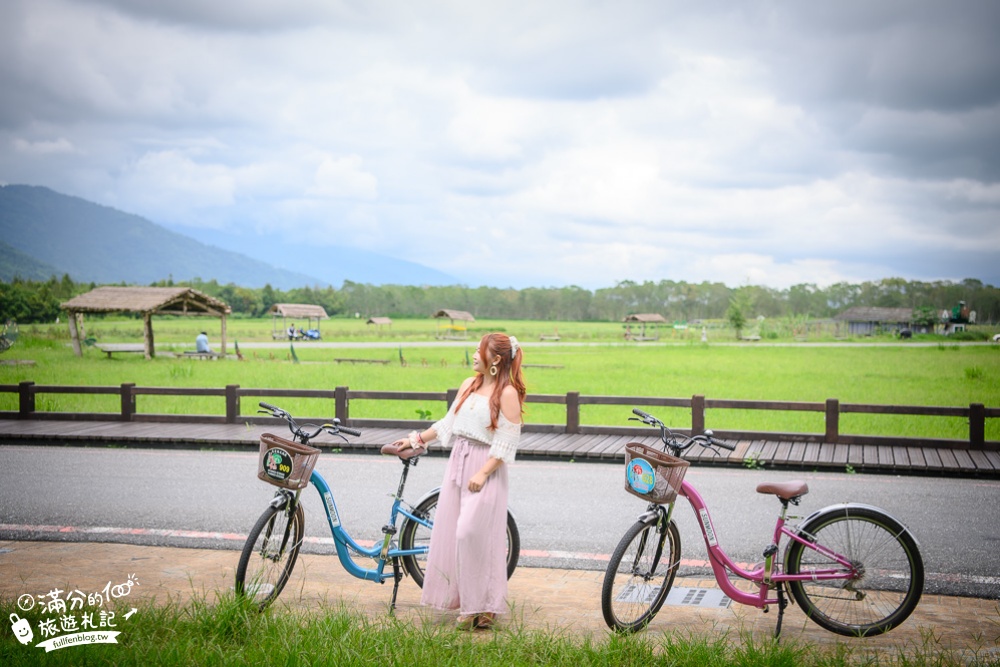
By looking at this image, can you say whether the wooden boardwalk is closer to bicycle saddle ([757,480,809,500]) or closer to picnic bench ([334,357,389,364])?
bicycle saddle ([757,480,809,500])

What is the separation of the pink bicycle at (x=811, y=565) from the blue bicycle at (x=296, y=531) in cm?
83

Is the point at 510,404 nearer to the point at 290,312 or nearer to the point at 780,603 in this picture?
the point at 780,603

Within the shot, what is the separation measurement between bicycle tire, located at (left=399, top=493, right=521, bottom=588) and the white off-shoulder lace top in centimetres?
59

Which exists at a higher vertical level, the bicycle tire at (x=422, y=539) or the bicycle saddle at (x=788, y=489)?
the bicycle saddle at (x=788, y=489)

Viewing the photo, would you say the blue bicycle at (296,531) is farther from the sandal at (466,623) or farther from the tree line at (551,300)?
the tree line at (551,300)

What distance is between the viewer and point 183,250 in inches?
2459

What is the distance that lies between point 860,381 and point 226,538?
80.9 ft

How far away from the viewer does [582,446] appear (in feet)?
40.5

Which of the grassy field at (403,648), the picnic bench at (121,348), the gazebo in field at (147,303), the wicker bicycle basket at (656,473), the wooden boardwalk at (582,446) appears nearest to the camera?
the grassy field at (403,648)

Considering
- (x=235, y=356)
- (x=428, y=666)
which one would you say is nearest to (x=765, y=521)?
(x=428, y=666)

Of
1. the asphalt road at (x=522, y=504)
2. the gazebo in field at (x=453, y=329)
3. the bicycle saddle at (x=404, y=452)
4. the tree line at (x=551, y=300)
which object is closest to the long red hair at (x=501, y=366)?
the bicycle saddle at (x=404, y=452)

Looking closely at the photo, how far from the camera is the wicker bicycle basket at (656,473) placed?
4.54m

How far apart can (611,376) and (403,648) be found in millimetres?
26729

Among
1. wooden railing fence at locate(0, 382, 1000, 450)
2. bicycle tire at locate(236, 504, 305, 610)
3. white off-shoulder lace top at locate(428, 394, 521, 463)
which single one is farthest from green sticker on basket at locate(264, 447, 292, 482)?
wooden railing fence at locate(0, 382, 1000, 450)
